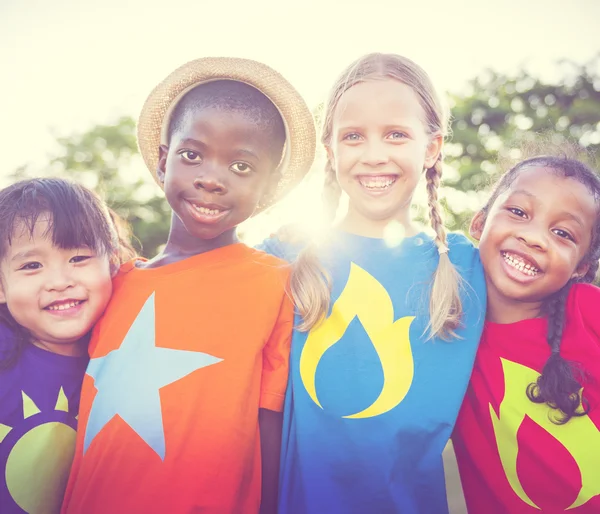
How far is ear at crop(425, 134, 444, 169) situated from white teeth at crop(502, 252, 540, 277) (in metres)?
0.58

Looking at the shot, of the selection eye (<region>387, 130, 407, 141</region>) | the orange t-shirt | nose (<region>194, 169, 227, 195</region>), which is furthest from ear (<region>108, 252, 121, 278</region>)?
eye (<region>387, 130, 407, 141</region>)

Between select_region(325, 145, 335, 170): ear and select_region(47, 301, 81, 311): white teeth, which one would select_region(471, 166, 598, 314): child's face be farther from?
select_region(47, 301, 81, 311): white teeth

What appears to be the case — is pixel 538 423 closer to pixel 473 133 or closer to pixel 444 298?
pixel 444 298

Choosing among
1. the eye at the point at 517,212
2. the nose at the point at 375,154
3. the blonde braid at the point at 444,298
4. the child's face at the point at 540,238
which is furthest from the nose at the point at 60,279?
the eye at the point at 517,212

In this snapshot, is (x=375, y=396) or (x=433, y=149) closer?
(x=375, y=396)

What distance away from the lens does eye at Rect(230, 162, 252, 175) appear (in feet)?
6.31

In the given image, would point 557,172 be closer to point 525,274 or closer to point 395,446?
point 525,274

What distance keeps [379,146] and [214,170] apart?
27.0 inches

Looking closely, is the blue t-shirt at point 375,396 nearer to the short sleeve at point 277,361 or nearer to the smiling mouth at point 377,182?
the short sleeve at point 277,361

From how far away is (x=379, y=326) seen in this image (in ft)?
6.05

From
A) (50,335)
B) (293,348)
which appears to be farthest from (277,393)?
(50,335)

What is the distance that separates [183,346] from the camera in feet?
5.71

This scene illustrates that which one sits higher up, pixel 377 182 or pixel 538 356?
pixel 377 182

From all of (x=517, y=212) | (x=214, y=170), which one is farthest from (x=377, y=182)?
(x=214, y=170)
